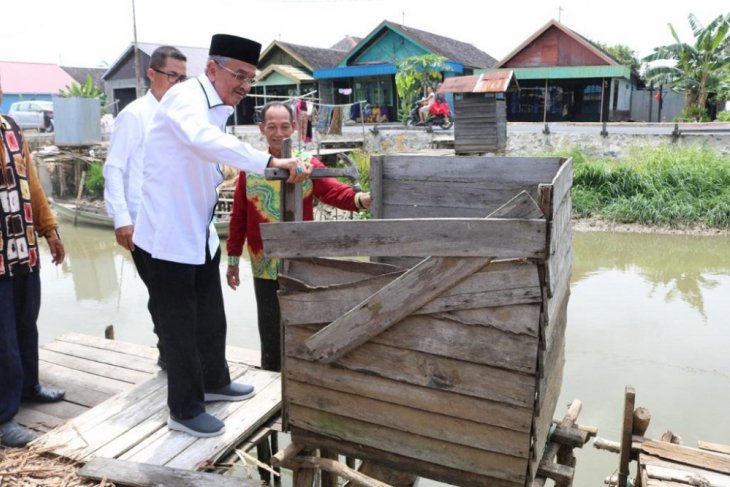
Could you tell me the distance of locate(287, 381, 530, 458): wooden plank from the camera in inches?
79.1

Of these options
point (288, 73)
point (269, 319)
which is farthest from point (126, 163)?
point (288, 73)

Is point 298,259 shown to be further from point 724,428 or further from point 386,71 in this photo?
point 386,71

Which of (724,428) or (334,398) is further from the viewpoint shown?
(724,428)

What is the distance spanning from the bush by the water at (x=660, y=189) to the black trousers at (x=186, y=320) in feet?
36.3

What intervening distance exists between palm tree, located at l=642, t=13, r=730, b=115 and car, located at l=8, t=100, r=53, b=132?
2301cm

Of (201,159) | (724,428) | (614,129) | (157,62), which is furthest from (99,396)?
(614,129)

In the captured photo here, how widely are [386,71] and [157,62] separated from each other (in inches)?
790

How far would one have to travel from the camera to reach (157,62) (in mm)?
3521

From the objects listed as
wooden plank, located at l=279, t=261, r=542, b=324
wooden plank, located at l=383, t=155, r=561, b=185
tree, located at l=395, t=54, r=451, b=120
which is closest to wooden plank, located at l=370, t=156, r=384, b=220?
wooden plank, located at l=383, t=155, r=561, b=185

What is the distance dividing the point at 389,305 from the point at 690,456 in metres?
2.14

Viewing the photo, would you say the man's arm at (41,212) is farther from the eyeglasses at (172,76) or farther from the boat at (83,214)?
the boat at (83,214)

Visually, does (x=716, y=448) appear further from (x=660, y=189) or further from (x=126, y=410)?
(x=660, y=189)

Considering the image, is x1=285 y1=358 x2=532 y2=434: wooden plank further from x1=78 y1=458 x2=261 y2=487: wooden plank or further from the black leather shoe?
the black leather shoe

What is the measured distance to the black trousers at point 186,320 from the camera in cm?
271
